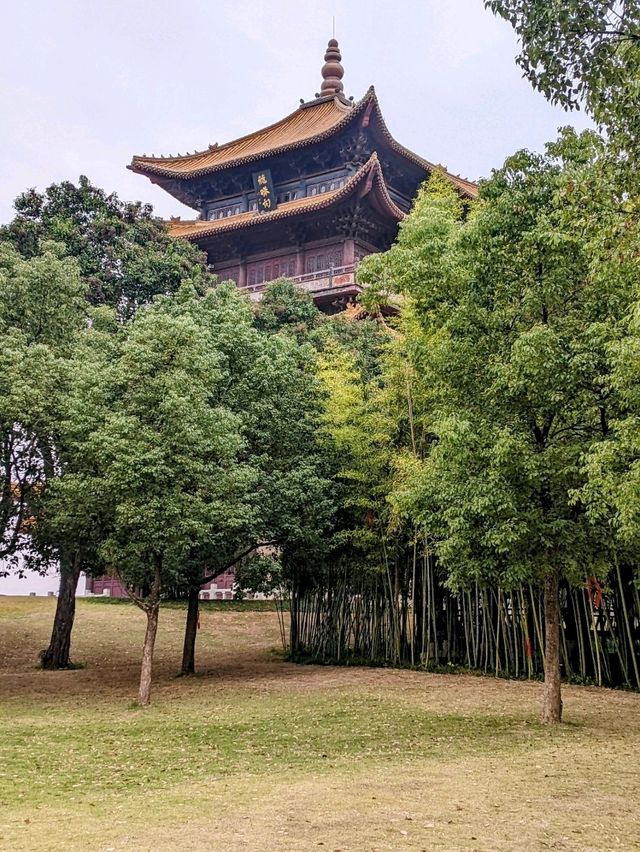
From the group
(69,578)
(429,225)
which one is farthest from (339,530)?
(429,225)

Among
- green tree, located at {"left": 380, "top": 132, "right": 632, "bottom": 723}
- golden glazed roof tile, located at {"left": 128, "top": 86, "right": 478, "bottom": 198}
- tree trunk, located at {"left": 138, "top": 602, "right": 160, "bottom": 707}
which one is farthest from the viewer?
golden glazed roof tile, located at {"left": 128, "top": 86, "right": 478, "bottom": 198}

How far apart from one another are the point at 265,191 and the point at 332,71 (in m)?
8.89

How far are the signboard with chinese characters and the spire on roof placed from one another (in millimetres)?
6925

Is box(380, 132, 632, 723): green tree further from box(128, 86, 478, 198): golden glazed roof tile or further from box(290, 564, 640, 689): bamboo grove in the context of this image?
box(128, 86, 478, 198): golden glazed roof tile

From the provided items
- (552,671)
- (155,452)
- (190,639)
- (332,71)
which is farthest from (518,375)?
(332,71)

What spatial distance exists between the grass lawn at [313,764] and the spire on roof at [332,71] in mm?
27736

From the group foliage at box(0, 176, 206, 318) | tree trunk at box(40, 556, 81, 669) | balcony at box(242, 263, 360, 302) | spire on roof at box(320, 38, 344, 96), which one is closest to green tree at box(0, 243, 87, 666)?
tree trunk at box(40, 556, 81, 669)

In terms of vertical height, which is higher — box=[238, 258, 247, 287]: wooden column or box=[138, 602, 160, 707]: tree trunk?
box=[238, 258, 247, 287]: wooden column

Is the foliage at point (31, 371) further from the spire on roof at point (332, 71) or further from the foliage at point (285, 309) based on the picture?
the spire on roof at point (332, 71)

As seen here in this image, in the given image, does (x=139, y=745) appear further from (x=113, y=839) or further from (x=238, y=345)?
(x=238, y=345)

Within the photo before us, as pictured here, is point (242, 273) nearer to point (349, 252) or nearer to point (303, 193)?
point (303, 193)

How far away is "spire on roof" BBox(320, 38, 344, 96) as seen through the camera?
36.0 meters

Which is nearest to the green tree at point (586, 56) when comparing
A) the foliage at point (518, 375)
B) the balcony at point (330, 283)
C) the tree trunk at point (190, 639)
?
the foliage at point (518, 375)

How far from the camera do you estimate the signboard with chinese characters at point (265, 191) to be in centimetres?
3077
